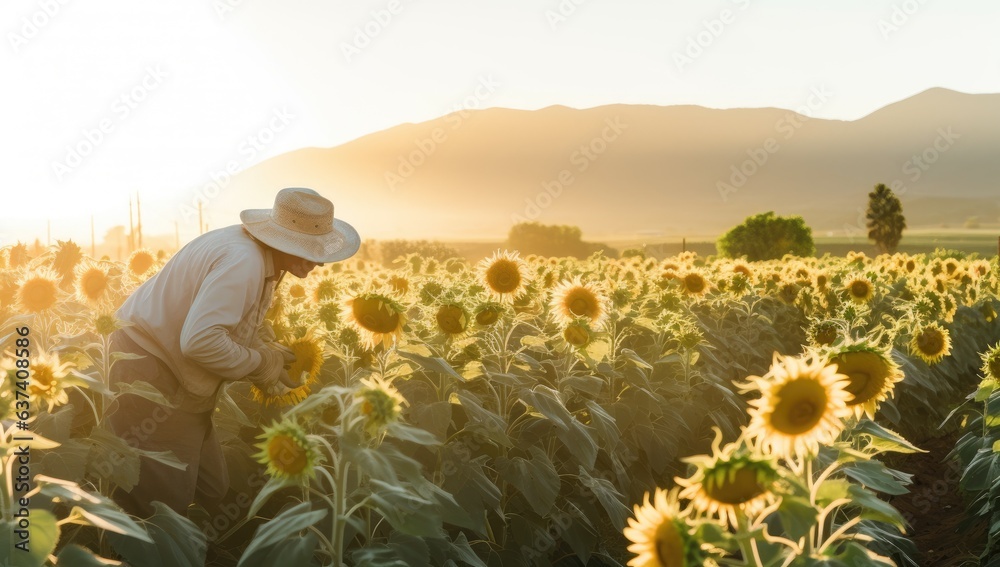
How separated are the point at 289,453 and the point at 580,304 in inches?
157

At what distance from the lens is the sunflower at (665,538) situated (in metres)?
1.96

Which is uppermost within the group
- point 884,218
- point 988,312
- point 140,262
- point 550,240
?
point 884,218

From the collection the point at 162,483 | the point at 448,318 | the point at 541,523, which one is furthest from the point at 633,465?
the point at 162,483

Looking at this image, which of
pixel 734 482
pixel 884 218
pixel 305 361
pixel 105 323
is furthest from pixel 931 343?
pixel 884 218

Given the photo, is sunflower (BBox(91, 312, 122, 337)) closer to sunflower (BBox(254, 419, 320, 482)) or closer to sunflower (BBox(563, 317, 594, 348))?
sunflower (BBox(254, 419, 320, 482))

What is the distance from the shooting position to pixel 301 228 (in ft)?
14.2

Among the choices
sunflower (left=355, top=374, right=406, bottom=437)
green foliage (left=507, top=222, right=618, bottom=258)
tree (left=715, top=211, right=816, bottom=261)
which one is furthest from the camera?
green foliage (left=507, top=222, right=618, bottom=258)

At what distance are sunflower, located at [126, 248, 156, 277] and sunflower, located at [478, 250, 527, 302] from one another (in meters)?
2.55

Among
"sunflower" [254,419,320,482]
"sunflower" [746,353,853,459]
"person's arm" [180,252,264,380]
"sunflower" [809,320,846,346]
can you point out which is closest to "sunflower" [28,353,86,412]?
"person's arm" [180,252,264,380]

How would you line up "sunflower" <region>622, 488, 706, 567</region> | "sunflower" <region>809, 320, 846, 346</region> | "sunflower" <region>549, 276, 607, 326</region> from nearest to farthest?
"sunflower" <region>622, 488, 706, 567</region> < "sunflower" <region>809, 320, 846, 346</region> < "sunflower" <region>549, 276, 607, 326</region>

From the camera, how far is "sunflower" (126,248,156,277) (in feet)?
22.5

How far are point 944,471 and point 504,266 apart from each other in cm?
519

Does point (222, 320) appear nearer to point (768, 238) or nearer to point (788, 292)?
point (788, 292)

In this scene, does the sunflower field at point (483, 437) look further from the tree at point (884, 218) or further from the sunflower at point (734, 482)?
the tree at point (884, 218)
